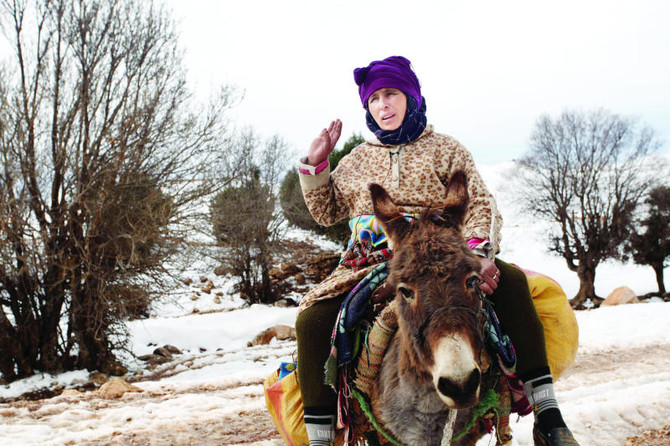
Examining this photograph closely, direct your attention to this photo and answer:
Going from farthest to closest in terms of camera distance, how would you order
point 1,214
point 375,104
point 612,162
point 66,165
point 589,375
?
point 612,162, point 66,165, point 1,214, point 589,375, point 375,104

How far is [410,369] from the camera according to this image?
6.12 ft

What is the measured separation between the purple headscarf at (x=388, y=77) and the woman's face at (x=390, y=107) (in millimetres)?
40

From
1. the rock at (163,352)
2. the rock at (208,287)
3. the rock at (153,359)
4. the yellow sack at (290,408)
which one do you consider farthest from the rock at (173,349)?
the yellow sack at (290,408)

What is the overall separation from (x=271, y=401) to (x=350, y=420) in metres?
0.83

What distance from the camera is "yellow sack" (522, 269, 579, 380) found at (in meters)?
2.36

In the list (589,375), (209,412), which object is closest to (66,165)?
(209,412)

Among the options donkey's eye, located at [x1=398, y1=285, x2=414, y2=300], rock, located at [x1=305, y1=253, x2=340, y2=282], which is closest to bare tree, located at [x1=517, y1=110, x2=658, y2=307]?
rock, located at [x1=305, y1=253, x2=340, y2=282]

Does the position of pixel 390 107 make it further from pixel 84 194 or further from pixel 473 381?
pixel 84 194

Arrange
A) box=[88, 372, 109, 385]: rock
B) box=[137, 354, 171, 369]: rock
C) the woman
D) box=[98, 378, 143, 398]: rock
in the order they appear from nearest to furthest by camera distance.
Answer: the woman
box=[98, 378, 143, 398]: rock
box=[88, 372, 109, 385]: rock
box=[137, 354, 171, 369]: rock

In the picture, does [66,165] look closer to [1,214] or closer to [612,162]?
[1,214]

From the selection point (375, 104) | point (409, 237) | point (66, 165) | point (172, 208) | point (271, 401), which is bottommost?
point (271, 401)

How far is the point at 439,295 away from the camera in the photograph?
1649 mm

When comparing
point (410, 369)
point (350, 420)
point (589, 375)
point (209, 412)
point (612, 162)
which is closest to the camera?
point (410, 369)

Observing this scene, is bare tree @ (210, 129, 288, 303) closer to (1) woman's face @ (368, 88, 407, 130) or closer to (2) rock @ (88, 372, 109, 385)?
(2) rock @ (88, 372, 109, 385)
